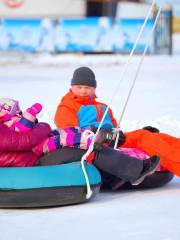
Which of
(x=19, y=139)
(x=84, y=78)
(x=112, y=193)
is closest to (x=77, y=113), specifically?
(x=84, y=78)

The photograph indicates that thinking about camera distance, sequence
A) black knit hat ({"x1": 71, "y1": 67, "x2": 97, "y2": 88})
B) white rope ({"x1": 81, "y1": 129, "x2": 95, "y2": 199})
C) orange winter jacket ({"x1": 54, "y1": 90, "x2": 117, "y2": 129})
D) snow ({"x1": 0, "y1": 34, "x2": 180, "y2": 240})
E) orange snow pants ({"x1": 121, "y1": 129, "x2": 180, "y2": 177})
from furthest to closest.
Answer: black knit hat ({"x1": 71, "y1": 67, "x2": 97, "y2": 88}), orange winter jacket ({"x1": 54, "y1": 90, "x2": 117, "y2": 129}), orange snow pants ({"x1": 121, "y1": 129, "x2": 180, "y2": 177}), white rope ({"x1": 81, "y1": 129, "x2": 95, "y2": 199}), snow ({"x1": 0, "y1": 34, "x2": 180, "y2": 240})

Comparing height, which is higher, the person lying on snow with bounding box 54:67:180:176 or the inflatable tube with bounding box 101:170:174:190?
the person lying on snow with bounding box 54:67:180:176

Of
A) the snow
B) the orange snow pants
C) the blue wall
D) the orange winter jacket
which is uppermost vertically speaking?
the orange winter jacket

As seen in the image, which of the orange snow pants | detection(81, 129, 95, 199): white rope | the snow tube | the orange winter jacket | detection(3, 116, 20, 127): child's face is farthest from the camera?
the orange winter jacket

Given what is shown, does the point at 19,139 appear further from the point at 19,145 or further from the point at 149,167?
the point at 149,167

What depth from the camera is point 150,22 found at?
28.6m

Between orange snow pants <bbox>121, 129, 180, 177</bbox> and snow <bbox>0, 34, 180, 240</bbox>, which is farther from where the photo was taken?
orange snow pants <bbox>121, 129, 180, 177</bbox>

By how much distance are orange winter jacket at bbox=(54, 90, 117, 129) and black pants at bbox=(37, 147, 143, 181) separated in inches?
25.9

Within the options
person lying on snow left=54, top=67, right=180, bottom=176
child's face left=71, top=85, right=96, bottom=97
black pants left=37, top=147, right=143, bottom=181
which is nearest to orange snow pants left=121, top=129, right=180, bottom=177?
person lying on snow left=54, top=67, right=180, bottom=176

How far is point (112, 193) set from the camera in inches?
235

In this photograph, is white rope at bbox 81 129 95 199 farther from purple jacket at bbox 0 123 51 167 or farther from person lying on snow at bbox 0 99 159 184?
purple jacket at bbox 0 123 51 167

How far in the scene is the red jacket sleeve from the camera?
5.39 meters

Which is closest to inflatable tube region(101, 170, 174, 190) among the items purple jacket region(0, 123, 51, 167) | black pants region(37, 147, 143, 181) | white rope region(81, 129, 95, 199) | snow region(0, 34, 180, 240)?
snow region(0, 34, 180, 240)

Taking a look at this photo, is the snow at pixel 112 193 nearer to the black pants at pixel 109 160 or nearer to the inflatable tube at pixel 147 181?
the inflatable tube at pixel 147 181
